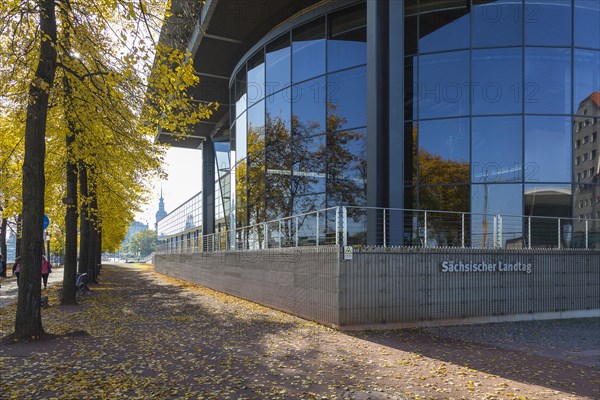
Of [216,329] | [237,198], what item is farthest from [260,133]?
[216,329]

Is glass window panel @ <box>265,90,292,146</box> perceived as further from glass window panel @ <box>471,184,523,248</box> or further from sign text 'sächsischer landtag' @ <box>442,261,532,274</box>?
sign text 'sächsischer landtag' @ <box>442,261,532,274</box>

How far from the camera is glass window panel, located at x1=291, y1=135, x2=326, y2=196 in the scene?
17.2 meters

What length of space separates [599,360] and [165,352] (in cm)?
761

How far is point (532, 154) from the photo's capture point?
1527 centimetres

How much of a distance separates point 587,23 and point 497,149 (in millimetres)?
5524

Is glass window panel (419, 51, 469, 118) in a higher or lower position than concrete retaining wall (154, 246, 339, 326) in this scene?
higher

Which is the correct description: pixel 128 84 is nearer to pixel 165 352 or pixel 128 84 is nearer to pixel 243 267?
pixel 165 352

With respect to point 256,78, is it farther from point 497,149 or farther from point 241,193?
point 497,149

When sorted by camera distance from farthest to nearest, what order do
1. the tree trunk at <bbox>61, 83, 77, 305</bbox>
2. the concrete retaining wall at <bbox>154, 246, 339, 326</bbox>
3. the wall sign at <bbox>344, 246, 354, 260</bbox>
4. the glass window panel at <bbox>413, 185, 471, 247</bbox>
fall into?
1. the tree trunk at <bbox>61, 83, 77, 305</bbox>
2. the glass window panel at <bbox>413, 185, 471, 247</bbox>
3. the concrete retaining wall at <bbox>154, 246, 339, 326</bbox>
4. the wall sign at <bbox>344, 246, 354, 260</bbox>

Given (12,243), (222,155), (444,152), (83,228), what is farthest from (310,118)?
(12,243)

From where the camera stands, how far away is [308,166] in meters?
17.6

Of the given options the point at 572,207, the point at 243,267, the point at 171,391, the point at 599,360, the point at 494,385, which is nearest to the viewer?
the point at 171,391

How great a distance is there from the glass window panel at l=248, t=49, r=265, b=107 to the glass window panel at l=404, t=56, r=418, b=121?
6925 mm

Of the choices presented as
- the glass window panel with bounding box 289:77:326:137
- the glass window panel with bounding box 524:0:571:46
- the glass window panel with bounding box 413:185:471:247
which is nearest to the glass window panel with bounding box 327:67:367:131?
the glass window panel with bounding box 289:77:326:137
